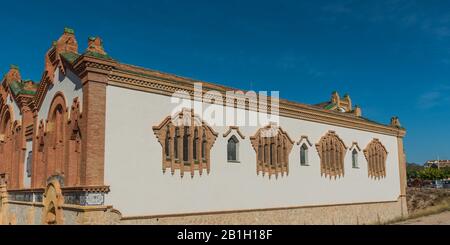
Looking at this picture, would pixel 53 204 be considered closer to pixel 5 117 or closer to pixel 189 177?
pixel 189 177

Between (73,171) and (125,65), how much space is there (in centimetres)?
470

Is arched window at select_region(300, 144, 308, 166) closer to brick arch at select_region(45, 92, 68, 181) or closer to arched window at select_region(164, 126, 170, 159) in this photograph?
arched window at select_region(164, 126, 170, 159)

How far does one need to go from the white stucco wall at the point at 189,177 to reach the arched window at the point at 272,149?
0.30 m

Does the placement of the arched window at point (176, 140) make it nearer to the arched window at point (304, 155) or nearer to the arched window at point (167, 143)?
the arched window at point (167, 143)

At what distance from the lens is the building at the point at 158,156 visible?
42.9 ft

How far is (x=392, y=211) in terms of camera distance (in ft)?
80.0

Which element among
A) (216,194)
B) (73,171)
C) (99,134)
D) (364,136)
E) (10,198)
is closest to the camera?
(99,134)

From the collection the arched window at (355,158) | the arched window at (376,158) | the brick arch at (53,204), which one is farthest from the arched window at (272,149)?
the brick arch at (53,204)

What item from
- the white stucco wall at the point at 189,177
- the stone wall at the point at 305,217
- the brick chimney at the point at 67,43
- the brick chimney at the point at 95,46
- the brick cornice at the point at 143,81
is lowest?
the stone wall at the point at 305,217

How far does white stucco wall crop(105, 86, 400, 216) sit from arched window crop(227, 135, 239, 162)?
237 mm

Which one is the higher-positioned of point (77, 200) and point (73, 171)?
point (73, 171)

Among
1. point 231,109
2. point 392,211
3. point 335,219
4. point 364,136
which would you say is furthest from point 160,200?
point 392,211

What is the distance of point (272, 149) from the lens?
18312mm

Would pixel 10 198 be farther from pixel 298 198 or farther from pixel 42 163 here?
pixel 298 198
